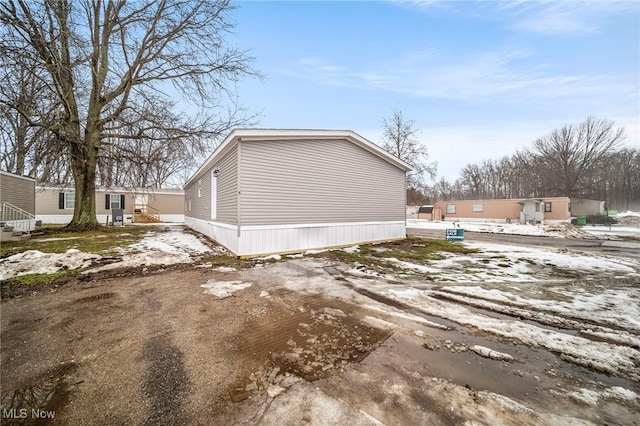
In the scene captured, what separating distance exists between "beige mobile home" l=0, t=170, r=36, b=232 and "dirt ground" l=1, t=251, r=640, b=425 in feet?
35.4

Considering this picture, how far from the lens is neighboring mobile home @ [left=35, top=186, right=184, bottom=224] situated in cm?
1856

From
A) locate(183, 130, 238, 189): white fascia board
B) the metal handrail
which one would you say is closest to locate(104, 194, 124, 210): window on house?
the metal handrail

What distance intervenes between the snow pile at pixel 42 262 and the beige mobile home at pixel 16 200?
6.23 metres

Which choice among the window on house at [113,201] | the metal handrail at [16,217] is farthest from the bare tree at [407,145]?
the metal handrail at [16,217]

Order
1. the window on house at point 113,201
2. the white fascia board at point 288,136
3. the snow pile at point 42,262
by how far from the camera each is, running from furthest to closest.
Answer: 1. the window on house at point 113,201
2. the white fascia board at point 288,136
3. the snow pile at point 42,262

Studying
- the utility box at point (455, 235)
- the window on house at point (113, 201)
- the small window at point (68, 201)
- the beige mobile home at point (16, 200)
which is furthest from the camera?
the window on house at point (113, 201)

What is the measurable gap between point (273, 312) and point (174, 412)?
1.98 m

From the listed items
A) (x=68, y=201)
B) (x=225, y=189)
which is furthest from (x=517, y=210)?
(x=68, y=201)

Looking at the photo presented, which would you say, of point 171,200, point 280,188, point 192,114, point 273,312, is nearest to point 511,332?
point 273,312

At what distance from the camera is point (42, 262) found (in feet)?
20.2

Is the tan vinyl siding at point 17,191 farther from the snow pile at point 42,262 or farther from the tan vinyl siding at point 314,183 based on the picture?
the tan vinyl siding at point 314,183

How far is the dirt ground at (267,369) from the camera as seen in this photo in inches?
74.1

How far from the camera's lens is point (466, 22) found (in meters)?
9.86

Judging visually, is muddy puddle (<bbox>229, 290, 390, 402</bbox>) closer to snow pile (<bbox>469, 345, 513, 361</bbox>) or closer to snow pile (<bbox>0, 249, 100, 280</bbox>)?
snow pile (<bbox>469, 345, 513, 361</bbox>)
